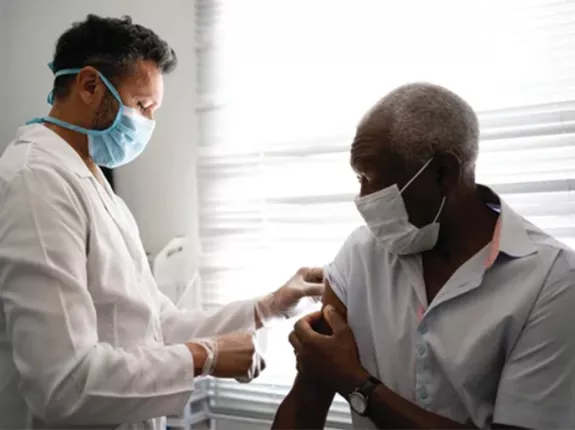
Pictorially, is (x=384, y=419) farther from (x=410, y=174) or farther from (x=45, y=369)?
(x=45, y=369)

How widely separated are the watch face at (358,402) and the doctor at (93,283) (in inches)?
12.6

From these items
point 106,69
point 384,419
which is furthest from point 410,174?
point 106,69

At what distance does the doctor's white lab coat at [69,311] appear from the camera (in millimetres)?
1280

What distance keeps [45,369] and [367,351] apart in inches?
27.8

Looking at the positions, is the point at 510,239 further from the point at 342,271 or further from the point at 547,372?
the point at 342,271

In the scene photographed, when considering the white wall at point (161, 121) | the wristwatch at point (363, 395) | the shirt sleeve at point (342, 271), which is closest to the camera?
the wristwatch at point (363, 395)

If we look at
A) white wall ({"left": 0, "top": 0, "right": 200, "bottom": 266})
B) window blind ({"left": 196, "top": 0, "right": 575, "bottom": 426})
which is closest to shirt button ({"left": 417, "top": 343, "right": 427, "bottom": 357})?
window blind ({"left": 196, "top": 0, "right": 575, "bottom": 426})

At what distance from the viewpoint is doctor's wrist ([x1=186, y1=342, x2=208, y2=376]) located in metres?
1.44

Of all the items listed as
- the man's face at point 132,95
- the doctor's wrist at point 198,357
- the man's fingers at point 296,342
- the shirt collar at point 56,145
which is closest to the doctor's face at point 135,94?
the man's face at point 132,95

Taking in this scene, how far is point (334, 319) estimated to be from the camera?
140 cm

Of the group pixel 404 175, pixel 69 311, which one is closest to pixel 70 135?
pixel 69 311

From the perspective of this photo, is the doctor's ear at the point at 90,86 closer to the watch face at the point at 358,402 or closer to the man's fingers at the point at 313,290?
the man's fingers at the point at 313,290

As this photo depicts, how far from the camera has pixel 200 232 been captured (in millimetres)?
2469

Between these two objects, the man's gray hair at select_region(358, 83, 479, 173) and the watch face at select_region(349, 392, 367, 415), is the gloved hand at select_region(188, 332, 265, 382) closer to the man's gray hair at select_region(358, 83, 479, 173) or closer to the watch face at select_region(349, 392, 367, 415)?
the watch face at select_region(349, 392, 367, 415)
